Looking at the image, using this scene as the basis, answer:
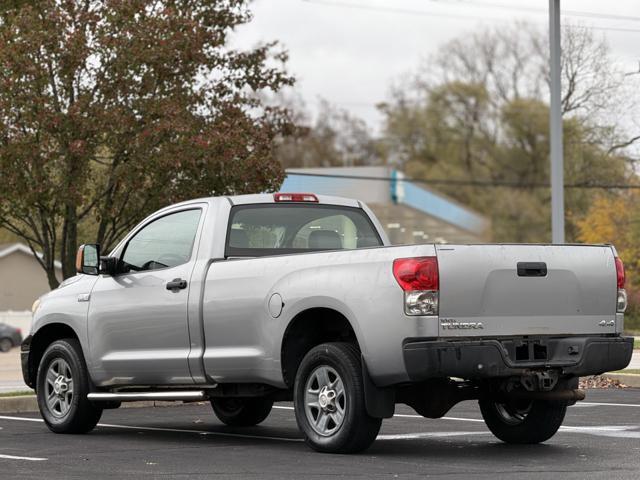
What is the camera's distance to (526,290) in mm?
10078

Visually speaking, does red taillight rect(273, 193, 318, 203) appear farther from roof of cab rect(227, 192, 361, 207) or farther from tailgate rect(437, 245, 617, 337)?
tailgate rect(437, 245, 617, 337)

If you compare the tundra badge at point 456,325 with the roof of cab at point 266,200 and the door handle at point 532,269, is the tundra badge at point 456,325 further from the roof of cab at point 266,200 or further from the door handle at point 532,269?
the roof of cab at point 266,200

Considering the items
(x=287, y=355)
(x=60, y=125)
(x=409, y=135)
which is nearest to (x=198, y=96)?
(x=60, y=125)

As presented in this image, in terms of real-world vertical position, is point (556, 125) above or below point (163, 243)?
above

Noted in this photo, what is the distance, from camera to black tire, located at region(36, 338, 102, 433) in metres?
12.5

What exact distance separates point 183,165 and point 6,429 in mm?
5830

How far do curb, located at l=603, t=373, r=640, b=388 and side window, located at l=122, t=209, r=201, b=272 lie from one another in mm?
8563

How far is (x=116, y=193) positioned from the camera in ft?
62.3

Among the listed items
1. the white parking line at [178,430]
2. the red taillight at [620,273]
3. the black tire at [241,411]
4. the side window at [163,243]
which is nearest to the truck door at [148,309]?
the side window at [163,243]

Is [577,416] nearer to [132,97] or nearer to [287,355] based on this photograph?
[287,355]

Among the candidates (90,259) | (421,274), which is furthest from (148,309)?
(421,274)

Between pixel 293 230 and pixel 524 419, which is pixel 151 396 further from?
pixel 524 419

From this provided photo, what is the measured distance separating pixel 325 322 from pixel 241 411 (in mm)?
2766

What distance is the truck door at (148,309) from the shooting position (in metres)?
11.7
